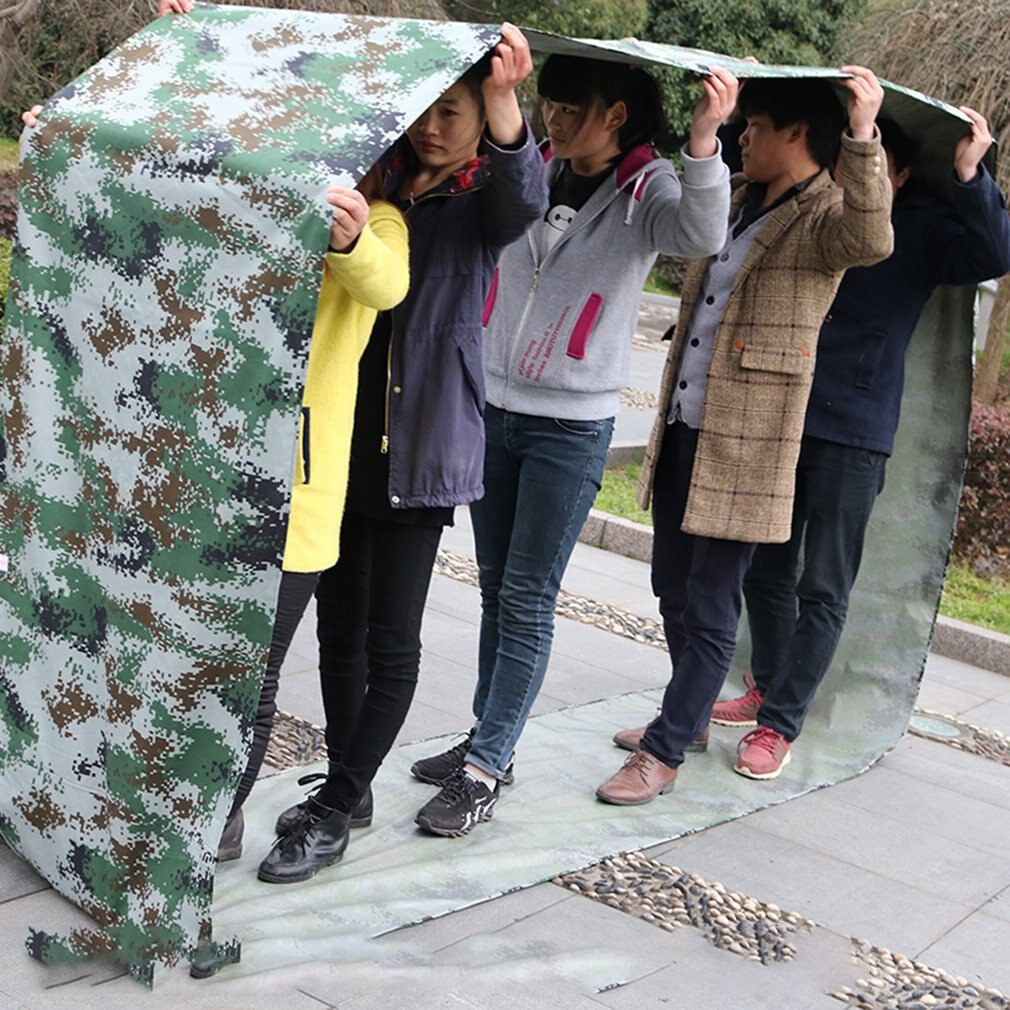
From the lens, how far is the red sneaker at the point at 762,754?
4.55 m

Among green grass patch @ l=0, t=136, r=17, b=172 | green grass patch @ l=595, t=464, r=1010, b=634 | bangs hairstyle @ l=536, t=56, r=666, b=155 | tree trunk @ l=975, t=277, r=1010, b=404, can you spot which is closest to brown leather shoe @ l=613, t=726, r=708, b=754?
bangs hairstyle @ l=536, t=56, r=666, b=155

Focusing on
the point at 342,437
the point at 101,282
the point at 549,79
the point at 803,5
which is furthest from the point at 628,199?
the point at 803,5

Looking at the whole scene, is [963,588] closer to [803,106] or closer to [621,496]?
[621,496]

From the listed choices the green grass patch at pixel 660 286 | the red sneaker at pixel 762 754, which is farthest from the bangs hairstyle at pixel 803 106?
the green grass patch at pixel 660 286

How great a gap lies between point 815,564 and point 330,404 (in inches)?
77.8

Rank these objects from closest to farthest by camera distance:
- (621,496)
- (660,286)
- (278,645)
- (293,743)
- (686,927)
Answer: (278,645) < (686,927) < (293,743) < (621,496) < (660,286)

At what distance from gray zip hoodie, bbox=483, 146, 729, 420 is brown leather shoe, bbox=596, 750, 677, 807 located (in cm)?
104

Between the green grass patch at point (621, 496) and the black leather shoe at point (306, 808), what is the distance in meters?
4.09

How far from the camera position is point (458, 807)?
3826mm

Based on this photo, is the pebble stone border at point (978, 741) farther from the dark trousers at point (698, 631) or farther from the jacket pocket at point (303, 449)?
the jacket pocket at point (303, 449)

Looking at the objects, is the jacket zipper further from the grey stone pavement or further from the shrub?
the shrub

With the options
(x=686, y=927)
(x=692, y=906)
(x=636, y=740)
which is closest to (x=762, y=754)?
(x=636, y=740)

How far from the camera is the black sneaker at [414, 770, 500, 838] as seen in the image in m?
3.77

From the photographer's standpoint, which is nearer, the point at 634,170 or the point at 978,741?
the point at 634,170
